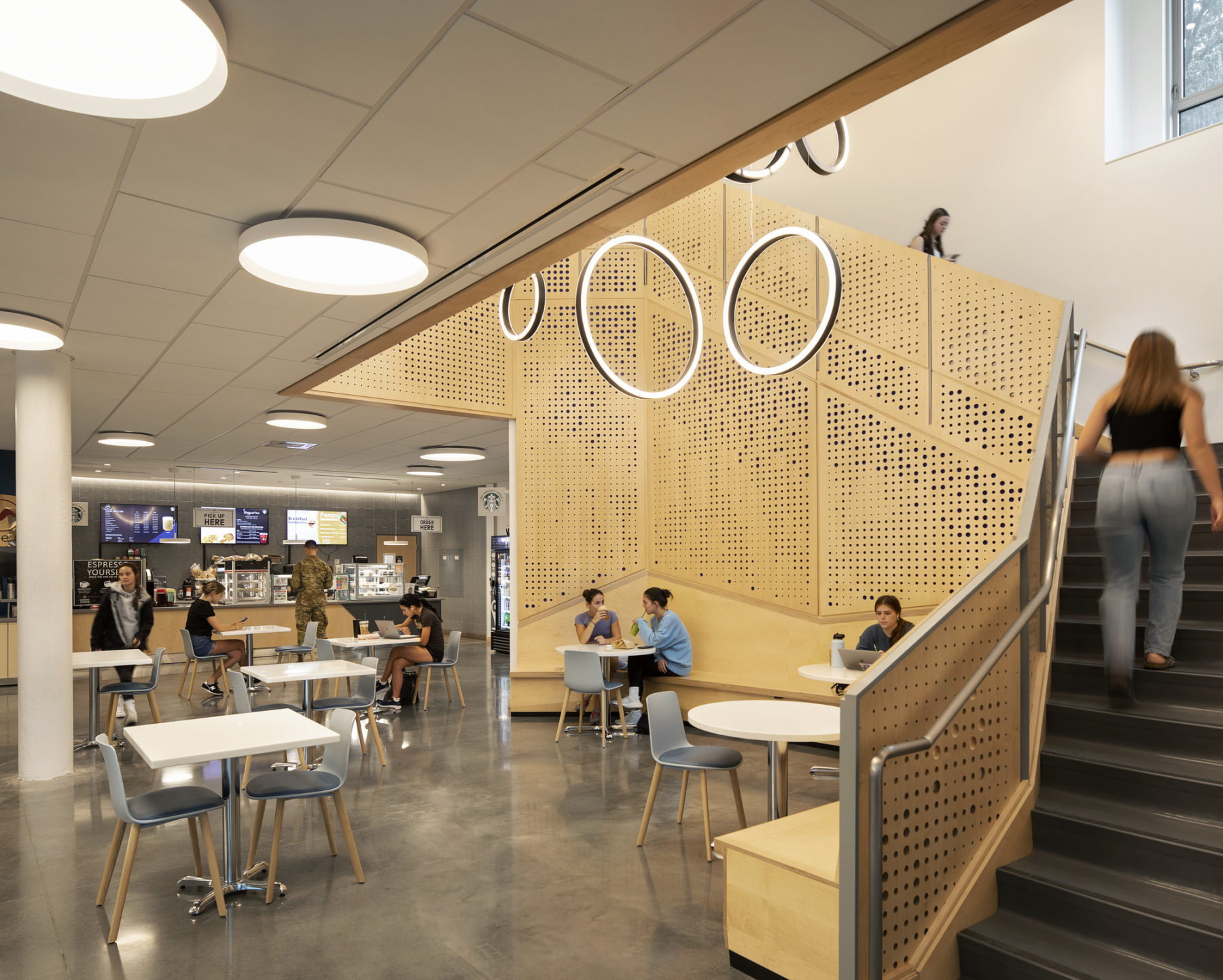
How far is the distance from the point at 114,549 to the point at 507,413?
11246mm

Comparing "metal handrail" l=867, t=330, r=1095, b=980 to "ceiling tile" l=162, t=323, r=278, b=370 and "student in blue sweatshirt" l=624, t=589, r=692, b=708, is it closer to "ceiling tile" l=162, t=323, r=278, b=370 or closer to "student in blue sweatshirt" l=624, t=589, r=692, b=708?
"student in blue sweatshirt" l=624, t=589, r=692, b=708

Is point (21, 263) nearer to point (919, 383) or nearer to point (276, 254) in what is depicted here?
point (276, 254)

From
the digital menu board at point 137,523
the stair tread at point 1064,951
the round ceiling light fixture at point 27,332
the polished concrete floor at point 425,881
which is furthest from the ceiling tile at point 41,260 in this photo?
the digital menu board at point 137,523

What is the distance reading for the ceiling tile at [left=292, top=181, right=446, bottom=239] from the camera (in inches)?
139

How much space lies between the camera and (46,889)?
407cm

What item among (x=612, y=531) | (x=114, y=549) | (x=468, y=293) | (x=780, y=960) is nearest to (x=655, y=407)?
(x=612, y=531)

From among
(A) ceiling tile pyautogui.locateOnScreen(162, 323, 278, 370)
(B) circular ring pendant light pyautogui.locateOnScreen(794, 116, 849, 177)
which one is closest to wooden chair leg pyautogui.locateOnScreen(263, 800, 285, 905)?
(A) ceiling tile pyautogui.locateOnScreen(162, 323, 278, 370)

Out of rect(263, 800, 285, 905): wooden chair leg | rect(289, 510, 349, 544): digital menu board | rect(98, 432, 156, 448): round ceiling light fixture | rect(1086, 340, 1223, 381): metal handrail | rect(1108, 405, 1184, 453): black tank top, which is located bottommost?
rect(263, 800, 285, 905): wooden chair leg

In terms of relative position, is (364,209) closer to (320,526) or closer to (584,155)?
(584,155)

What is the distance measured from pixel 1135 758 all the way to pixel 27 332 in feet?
22.1

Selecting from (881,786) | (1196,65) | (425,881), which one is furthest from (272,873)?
(1196,65)

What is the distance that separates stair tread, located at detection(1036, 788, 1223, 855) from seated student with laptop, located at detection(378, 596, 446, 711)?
267 inches

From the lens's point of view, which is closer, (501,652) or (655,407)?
(655,407)

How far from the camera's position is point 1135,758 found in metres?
→ 3.28
